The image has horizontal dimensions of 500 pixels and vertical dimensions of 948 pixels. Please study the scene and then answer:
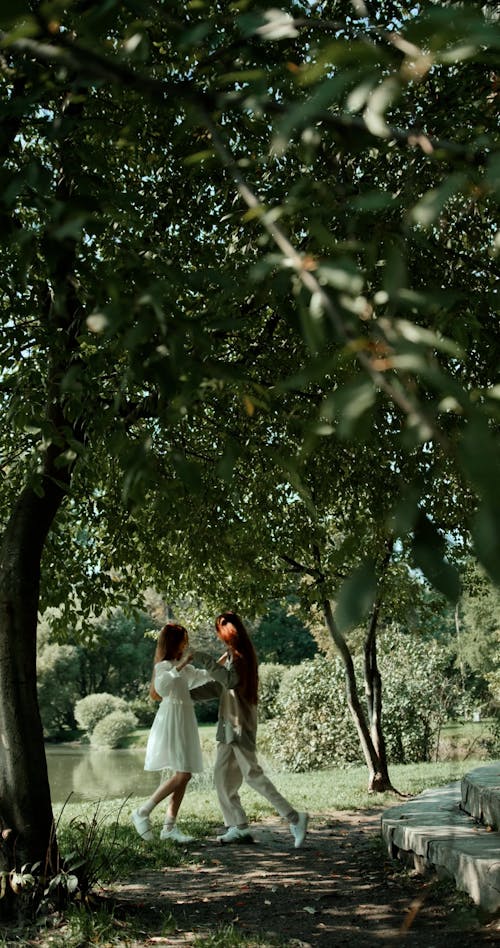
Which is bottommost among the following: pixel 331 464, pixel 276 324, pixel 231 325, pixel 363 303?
pixel 363 303

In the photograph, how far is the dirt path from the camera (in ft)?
15.8

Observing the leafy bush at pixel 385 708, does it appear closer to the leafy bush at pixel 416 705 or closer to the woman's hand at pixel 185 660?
the leafy bush at pixel 416 705

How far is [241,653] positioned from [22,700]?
292 cm

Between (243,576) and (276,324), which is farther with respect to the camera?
(243,576)

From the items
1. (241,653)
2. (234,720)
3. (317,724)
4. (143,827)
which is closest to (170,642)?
(241,653)

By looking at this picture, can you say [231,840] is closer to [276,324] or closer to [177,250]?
[276,324]

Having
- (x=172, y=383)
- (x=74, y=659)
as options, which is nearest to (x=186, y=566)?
(x=172, y=383)

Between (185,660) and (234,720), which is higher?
(185,660)

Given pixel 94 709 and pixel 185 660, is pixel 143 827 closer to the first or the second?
pixel 185 660

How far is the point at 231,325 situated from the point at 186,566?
22.8 ft

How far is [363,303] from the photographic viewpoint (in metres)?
1.45

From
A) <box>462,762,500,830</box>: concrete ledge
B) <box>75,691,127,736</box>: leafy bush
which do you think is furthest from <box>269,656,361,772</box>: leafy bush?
<box>75,691,127,736</box>: leafy bush

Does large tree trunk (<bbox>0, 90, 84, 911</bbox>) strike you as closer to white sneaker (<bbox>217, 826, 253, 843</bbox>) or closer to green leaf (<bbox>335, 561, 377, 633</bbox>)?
white sneaker (<bbox>217, 826, 253, 843</bbox>)

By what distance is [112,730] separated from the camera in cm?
3622
